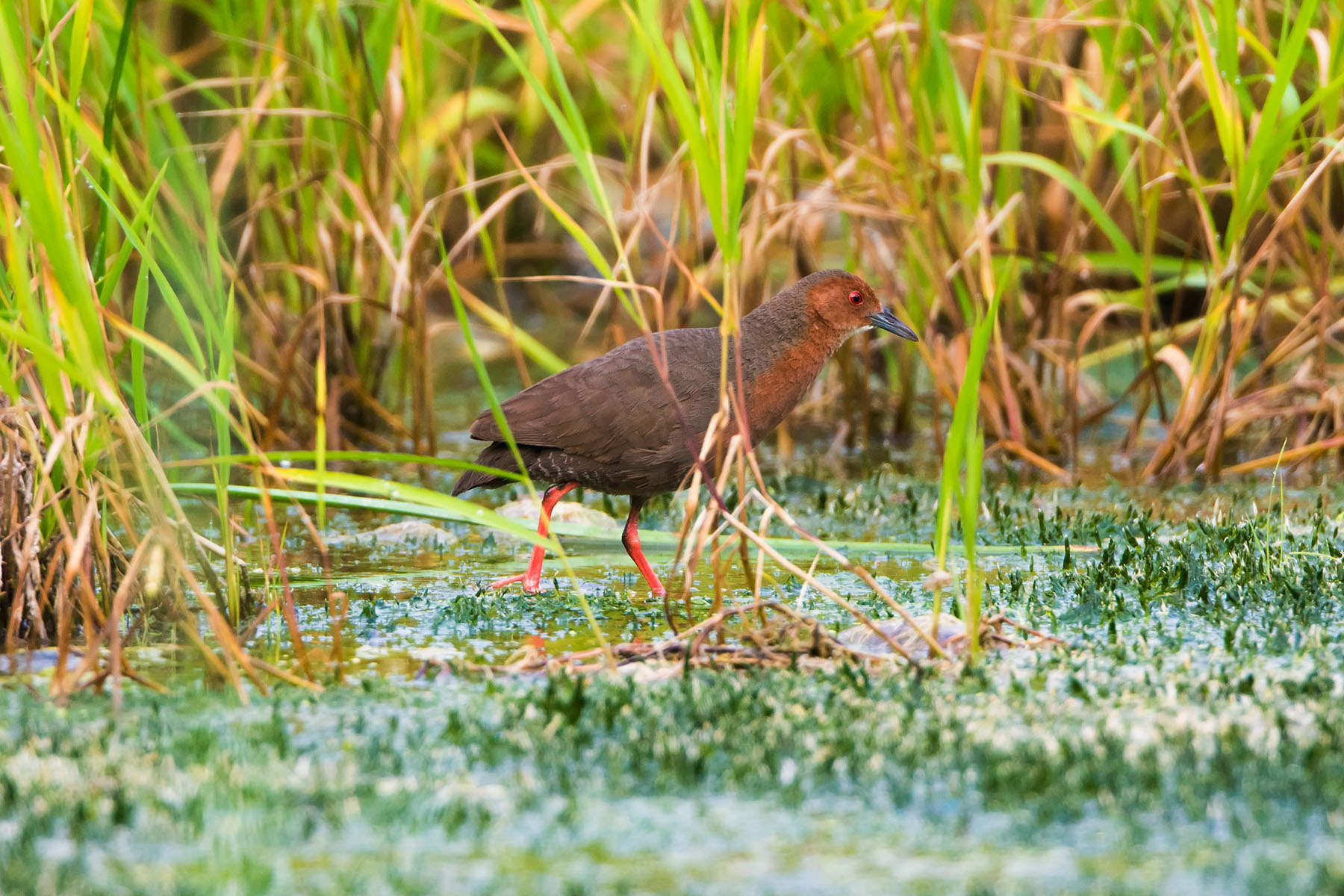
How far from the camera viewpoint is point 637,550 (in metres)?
4.73

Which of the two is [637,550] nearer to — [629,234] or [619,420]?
[619,420]

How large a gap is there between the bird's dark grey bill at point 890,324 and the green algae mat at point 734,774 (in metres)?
1.52

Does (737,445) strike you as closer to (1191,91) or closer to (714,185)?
(714,185)

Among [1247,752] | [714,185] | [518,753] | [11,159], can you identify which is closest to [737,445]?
[714,185]

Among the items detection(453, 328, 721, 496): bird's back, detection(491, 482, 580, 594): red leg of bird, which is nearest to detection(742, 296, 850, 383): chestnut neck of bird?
detection(453, 328, 721, 496): bird's back

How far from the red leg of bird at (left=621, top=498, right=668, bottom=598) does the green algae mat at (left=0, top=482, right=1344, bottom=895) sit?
22.2 inches

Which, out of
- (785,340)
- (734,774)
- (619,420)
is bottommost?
(734,774)

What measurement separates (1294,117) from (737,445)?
224 cm

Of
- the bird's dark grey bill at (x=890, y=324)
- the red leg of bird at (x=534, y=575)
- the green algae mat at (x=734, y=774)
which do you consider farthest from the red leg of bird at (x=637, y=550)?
the bird's dark grey bill at (x=890, y=324)

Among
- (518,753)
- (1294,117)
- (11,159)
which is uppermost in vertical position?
(1294,117)

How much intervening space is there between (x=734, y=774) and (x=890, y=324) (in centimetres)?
269

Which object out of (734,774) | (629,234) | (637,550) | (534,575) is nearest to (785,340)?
(637,550)

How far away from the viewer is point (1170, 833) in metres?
2.58

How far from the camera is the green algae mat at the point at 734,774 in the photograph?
248 centimetres
